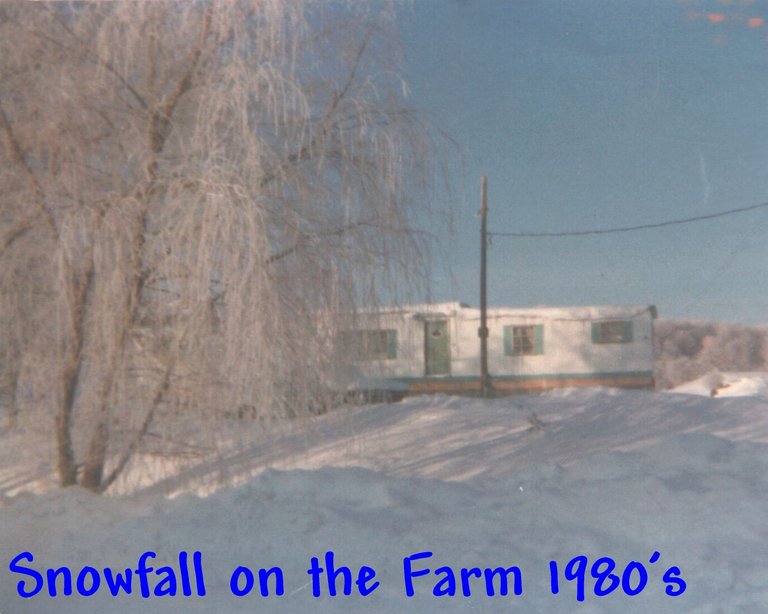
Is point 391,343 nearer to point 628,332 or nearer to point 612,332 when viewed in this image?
point 612,332

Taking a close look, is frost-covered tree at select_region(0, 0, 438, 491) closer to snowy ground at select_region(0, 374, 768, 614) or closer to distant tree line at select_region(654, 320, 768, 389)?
snowy ground at select_region(0, 374, 768, 614)

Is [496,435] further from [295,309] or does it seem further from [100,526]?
[100,526]

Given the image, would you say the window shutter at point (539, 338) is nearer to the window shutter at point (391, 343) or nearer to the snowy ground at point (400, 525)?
the snowy ground at point (400, 525)

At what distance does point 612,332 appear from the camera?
7629mm

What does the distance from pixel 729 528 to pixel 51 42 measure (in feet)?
19.6

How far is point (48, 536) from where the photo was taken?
5488 millimetres

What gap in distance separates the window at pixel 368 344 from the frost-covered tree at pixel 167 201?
188 millimetres

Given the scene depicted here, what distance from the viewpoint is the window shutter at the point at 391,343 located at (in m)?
6.72

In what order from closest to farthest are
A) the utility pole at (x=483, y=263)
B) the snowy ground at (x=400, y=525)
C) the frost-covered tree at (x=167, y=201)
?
the snowy ground at (x=400, y=525) → the frost-covered tree at (x=167, y=201) → the utility pole at (x=483, y=263)

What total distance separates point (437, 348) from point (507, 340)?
0.76 m

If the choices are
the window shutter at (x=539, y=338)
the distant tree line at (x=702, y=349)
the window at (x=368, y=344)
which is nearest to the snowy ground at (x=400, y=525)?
the window at (x=368, y=344)

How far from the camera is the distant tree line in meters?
7.58

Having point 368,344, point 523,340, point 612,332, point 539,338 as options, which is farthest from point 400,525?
point 612,332

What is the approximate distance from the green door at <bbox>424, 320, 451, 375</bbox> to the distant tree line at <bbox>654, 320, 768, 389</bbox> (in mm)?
1889
